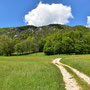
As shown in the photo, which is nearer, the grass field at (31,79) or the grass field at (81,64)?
the grass field at (31,79)

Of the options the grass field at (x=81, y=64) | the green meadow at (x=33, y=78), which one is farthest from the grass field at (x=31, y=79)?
the grass field at (x=81, y=64)

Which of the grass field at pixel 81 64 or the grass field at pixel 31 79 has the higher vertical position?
the grass field at pixel 31 79

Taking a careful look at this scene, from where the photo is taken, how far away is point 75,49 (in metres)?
69.6

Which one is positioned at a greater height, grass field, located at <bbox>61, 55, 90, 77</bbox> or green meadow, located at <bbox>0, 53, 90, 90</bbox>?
green meadow, located at <bbox>0, 53, 90, 90</bbox>

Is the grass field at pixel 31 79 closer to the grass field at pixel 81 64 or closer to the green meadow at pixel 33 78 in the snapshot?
the green meadow at pixel 33 78

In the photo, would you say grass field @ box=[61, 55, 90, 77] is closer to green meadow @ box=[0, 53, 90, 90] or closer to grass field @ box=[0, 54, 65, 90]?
green meadow @ box=[0, 53, 90, 90]

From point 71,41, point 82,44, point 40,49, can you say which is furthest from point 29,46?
point 82,44

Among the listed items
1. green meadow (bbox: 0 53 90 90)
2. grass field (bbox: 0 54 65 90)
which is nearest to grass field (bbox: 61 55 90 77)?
green meadow (bbox: 0 53 90 90)

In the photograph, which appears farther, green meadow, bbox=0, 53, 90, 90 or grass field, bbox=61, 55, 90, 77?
grass field, bbox=61, 55, 90, 77

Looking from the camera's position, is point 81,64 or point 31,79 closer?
point 31,79

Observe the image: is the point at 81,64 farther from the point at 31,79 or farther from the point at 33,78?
the point at 31,79

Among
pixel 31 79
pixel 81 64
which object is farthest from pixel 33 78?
pixel 81 64

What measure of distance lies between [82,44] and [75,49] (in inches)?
320

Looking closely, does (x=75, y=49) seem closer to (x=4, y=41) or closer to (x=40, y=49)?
(x=40, y=49)
